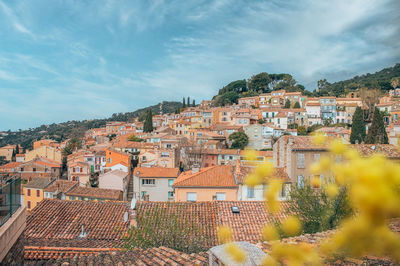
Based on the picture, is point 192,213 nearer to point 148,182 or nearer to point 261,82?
point 148,182

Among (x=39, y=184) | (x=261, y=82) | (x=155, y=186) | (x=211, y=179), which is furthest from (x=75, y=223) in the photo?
(x=261, y=82)

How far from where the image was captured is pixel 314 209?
909cm

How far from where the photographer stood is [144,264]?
5836mm

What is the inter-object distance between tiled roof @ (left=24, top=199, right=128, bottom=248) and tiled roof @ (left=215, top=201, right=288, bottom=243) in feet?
15.1

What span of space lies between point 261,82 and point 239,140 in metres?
55.1

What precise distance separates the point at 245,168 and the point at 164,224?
11.9 metres

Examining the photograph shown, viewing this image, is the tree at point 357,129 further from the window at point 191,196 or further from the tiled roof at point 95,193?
the tiled roof at point 95,193

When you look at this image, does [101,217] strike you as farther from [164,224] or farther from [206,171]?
[206,171]

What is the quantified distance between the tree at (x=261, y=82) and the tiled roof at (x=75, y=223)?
286 ft

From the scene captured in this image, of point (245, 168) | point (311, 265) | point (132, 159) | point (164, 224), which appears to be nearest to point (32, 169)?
point (132, 159)

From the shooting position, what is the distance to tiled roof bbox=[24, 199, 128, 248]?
33.0ft

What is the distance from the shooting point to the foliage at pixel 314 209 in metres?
7.77

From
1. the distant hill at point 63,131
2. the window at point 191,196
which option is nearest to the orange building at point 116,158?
the window at point 191,196

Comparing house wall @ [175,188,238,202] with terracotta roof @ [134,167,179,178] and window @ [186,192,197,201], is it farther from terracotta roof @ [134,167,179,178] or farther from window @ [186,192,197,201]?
terracotta roof @ [134,167,179,178]
